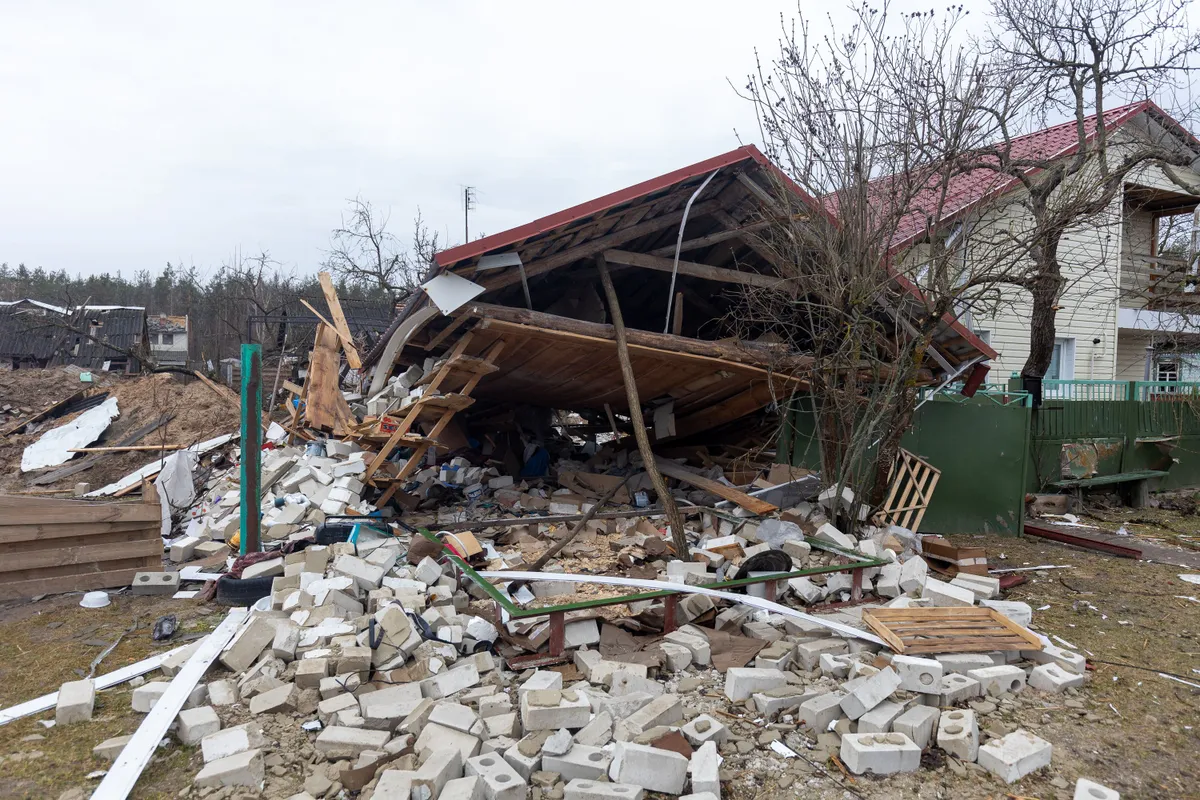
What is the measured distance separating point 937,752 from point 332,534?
214 inches

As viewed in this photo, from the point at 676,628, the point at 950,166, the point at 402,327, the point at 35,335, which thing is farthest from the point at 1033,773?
the point at 35,335

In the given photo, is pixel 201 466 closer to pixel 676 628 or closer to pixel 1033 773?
pixel 676 628

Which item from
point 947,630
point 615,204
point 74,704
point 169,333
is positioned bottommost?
point 74,704

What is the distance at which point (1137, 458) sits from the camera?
490 inches

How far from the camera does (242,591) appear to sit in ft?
20.0

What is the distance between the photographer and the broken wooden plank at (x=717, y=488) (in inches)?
312

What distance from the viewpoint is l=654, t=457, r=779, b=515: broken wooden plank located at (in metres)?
7.92

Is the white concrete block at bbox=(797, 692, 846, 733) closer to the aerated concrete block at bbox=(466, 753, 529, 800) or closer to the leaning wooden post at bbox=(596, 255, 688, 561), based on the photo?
the aerated concrete block at bbox=(466, 753, 529, 800)

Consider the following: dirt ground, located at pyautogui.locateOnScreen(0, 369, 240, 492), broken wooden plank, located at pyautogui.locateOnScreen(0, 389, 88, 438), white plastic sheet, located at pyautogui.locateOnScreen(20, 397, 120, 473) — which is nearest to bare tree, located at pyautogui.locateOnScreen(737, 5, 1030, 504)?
dirt ground, located at pyautogui.locateOnScreen(0, 369, 240, 492)

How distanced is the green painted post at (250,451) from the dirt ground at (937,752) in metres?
0.90

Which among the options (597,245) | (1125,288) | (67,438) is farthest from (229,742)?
(1125,288)

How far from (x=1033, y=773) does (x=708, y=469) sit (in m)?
→ 6.84

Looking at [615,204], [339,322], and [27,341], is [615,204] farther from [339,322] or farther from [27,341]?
[27,341]

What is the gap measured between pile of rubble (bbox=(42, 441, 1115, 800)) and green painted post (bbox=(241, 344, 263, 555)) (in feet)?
2.28
